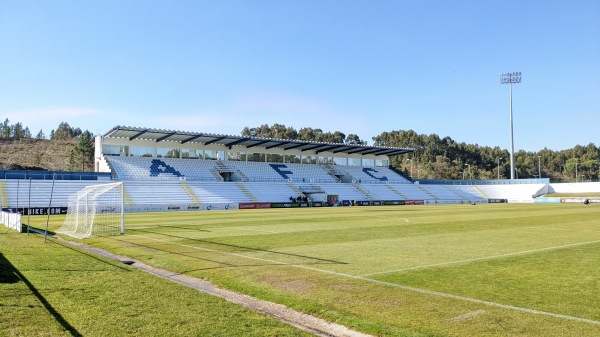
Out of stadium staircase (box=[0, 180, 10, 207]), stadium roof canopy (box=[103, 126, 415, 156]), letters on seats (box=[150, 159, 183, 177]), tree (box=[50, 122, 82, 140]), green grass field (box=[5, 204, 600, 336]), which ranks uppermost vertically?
tree (box=[50, 122, 82, 140])

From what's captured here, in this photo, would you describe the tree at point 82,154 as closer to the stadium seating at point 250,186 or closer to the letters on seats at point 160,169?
the letters on seats at point 160,169

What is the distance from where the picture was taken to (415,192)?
7775 cm

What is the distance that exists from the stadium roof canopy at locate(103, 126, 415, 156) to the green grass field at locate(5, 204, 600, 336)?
44412mm

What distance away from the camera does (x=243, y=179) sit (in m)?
68.7

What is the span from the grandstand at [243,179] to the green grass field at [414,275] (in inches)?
1387

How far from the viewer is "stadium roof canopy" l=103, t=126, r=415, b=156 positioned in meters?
61.1

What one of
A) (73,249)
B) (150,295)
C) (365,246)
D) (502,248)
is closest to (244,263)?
(150,295)

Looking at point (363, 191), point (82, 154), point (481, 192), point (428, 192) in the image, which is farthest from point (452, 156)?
point (82, 154)

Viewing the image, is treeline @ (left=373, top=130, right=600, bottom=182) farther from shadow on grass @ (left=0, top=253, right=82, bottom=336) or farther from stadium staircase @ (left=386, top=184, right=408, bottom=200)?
shadow on grass @ (left=0, top=253, right=82, bottom=336)

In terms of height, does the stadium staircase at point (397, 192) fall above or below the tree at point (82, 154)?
below

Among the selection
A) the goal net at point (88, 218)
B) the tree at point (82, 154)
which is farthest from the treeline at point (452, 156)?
the goal net at point (88, 218)

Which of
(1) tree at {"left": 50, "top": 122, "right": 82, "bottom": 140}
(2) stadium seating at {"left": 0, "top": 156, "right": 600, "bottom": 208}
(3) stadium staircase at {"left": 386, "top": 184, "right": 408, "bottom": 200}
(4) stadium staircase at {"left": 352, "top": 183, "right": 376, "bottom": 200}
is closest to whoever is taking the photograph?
(2) stadium seating at {"left": 0, "top": 156, "right": 600, "bottom": 208}

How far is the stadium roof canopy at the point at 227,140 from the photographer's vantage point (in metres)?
61.1

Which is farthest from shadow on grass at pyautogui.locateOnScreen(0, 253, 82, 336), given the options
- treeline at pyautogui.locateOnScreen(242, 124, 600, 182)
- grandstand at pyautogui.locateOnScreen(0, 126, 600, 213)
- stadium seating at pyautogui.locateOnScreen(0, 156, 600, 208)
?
treeline at pyautogui.locateOnScreen(242, 124, 600, 182)
